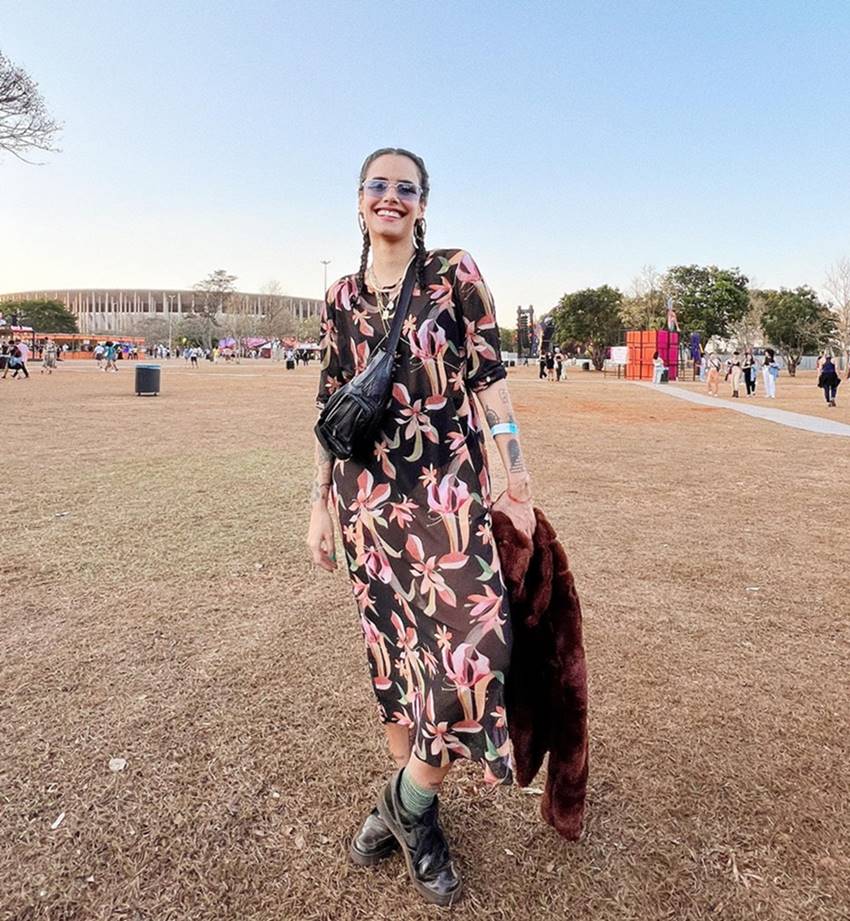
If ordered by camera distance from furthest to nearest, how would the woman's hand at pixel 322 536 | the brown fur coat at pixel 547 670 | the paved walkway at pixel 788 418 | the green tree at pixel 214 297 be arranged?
the green tree at pixel 214 297
the paved walkway at pixel 788 418
the woman's hand at pixel 322 536
the brown fur coat at pixel 547 670

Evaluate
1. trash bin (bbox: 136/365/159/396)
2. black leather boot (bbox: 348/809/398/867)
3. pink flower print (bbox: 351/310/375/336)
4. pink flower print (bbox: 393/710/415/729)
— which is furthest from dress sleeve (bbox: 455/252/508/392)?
trash bin (bbox: 136/365/159/396)

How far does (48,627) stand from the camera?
3.38m

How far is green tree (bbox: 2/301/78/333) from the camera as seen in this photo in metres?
88.2

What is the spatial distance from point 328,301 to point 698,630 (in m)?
2.66

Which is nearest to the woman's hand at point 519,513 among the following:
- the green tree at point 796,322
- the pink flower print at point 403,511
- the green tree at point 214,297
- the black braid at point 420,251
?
the pink flower print at point 403,511

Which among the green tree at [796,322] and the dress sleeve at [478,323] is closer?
the dress sleeve at [478,323]

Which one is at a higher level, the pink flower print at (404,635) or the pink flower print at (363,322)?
the pink flower print at (363,322)

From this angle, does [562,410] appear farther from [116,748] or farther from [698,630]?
[116,748]

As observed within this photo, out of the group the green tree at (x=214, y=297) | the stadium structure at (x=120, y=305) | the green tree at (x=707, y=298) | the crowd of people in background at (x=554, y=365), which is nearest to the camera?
the crowd of people in background at (x=554, y=365)

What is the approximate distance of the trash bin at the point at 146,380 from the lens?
18969 millimetres

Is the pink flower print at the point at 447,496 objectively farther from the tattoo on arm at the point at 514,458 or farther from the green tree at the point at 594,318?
the green tree at the point at 594,318

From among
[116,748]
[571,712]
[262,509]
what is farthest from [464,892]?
[262,509]

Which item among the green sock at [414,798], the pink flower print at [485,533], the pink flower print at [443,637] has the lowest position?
the green sock at [414,798]

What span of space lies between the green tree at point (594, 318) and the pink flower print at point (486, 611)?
55125 millimetres
